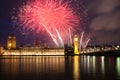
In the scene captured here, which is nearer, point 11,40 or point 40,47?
point 40,47

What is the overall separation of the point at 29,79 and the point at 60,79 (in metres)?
2.05

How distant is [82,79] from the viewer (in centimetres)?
2239

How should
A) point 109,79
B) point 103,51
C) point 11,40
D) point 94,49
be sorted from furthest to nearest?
point 11,40, point 94,49, point 103,51, point 109,79

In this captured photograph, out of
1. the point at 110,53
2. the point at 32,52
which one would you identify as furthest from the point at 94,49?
the point at 32,52

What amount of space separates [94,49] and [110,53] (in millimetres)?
7083

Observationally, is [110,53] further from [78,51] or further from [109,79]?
[109,79]

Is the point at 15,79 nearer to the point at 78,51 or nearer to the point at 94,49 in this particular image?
the point at 78,51

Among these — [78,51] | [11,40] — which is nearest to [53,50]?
[78,51]

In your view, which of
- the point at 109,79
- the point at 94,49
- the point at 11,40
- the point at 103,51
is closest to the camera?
the point at 109,79

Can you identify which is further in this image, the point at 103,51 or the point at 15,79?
the point at 103,51

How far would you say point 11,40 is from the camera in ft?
485

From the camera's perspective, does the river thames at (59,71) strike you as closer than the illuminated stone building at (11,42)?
Yes

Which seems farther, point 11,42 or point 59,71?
point 11,42

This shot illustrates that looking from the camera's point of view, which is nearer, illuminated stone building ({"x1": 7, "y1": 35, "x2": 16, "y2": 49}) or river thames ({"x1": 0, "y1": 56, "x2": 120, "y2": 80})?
river thames ({"x1": 0, "y1": 56, "x2": 120, "y2": 80})
